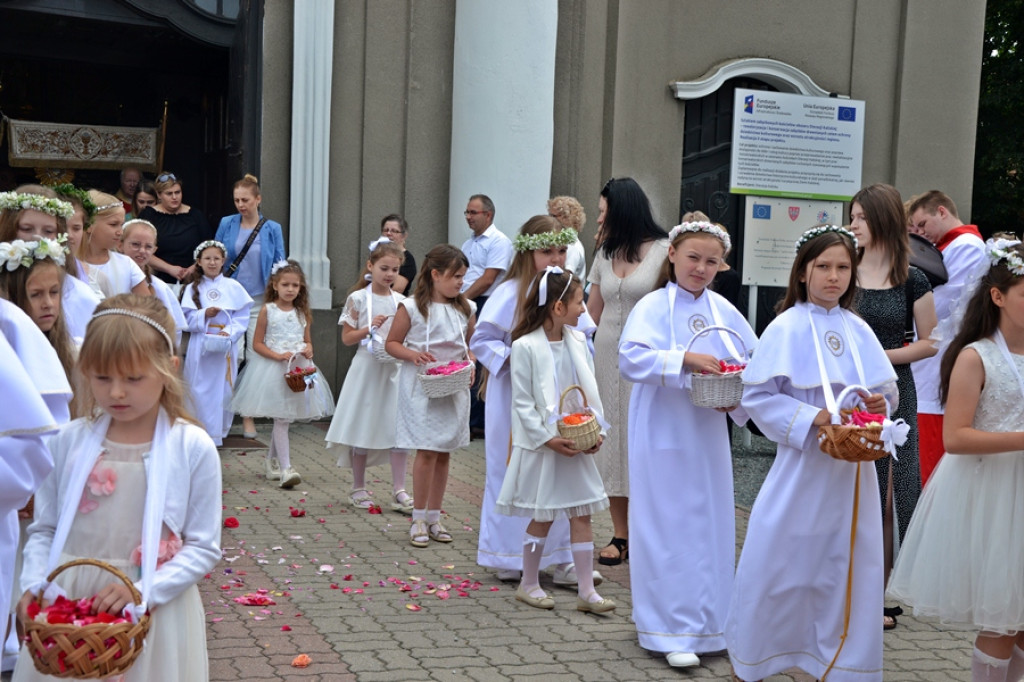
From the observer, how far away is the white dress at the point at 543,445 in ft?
20.1

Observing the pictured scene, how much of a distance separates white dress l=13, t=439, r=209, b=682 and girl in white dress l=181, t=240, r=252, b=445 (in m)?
6.28

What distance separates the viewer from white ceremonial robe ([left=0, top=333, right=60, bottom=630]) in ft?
10.3

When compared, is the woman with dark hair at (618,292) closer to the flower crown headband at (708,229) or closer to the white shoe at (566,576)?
the white shoe at (566,576)

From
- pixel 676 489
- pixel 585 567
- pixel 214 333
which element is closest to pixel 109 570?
pixel 676 489

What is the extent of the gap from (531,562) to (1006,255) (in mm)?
2792

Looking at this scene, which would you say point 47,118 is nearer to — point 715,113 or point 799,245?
point 715,113

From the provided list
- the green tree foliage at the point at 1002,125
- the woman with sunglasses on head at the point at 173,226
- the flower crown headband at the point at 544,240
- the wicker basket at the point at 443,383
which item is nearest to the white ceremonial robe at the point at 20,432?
the flower crown headband at the point at 544,240

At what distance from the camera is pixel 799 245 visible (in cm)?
513

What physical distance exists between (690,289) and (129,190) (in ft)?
33.7

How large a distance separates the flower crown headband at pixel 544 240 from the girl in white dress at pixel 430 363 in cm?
93

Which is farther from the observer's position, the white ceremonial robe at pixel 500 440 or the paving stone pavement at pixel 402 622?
the white ceremonial robe at pixel 500 440

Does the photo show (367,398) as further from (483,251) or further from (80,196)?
(483,251)

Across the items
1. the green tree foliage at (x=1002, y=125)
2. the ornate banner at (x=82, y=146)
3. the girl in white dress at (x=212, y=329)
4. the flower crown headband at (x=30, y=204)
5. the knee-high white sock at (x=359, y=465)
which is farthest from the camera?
the green tree foliage at (x=1002, y=125)

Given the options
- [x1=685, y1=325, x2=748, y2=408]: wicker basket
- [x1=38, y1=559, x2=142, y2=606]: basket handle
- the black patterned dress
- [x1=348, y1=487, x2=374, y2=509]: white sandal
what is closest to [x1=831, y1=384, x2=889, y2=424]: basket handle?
[x1=685, y1=325, x2=748, y2=408]: wicker basket
